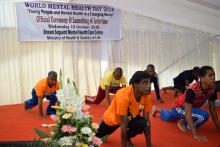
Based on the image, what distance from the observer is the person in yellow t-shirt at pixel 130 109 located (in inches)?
97.8

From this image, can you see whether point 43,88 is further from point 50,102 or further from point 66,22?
point 66,22

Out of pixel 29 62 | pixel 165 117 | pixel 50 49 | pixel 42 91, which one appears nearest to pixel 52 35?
pixel 50 49

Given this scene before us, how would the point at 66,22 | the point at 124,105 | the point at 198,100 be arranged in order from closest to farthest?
the point at 124,105
the point at 198,100
the point at 66,22

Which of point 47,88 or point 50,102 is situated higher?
point 47,88

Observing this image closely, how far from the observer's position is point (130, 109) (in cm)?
262

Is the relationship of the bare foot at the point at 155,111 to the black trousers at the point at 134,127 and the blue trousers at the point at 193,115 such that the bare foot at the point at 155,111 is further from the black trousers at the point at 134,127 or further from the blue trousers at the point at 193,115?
the black trousers at the point at 134,127

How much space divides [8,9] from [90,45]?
71.0 inches

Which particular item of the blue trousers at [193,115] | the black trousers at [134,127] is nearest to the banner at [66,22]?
the blue trousers at [193,115]

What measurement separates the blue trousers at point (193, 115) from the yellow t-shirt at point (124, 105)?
76 centimetres

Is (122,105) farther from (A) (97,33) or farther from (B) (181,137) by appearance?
(A) (97,33)

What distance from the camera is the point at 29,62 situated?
231 inches

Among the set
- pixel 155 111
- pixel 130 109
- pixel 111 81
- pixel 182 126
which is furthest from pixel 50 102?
pixel 130 109

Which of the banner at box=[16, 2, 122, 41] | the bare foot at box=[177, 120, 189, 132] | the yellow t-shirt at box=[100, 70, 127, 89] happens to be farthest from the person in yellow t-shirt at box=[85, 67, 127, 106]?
the banner at box=[16, 2, 122, 41]

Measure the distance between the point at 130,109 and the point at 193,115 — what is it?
0.92m
